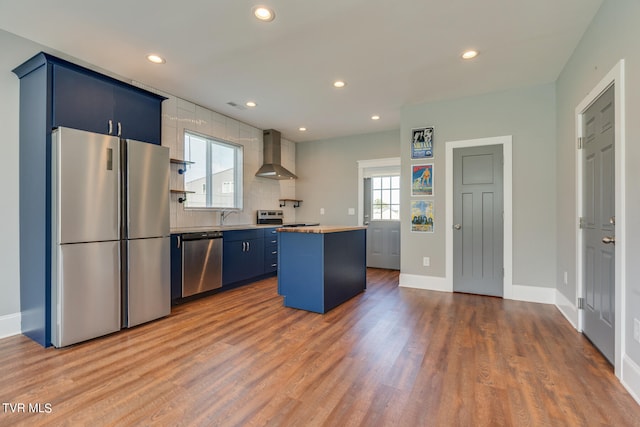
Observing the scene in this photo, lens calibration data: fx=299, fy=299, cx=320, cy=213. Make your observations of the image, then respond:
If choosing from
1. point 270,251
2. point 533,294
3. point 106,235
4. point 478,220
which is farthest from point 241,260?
point 533,294

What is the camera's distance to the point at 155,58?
305 cm

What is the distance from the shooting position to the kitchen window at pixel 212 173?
439 centimetres

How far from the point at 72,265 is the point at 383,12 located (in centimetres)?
323

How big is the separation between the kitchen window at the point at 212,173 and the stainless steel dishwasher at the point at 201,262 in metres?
0.82

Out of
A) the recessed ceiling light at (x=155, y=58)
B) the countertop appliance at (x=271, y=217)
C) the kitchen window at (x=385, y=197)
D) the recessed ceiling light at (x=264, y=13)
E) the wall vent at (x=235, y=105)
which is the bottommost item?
the countertop appliance at (x=271, y=217)

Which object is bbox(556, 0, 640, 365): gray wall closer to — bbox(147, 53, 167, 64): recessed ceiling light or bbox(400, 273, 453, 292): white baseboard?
bbox(400, 273, 453, 292): white baseboard

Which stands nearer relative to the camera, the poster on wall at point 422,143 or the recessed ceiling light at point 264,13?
the recessed ceiling light at point 264,13

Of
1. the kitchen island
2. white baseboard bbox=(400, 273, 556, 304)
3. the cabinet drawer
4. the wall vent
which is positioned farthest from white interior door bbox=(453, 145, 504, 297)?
the wall vent

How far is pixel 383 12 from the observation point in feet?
7.67

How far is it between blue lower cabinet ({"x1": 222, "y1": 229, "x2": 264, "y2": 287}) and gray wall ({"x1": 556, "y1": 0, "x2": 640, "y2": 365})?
3915mm

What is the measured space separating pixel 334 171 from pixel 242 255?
9.30 ft

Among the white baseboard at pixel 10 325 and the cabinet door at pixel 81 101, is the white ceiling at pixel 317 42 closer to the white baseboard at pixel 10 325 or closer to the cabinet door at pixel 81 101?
the cabinet door at pixel 81 101

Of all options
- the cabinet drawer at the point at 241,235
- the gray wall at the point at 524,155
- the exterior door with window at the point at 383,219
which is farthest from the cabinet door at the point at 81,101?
the exterior door with window at the point at 383,219

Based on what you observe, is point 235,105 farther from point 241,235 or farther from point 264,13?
point 264,13
